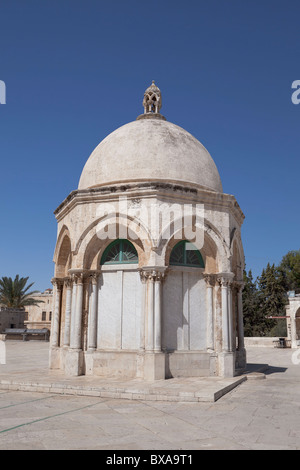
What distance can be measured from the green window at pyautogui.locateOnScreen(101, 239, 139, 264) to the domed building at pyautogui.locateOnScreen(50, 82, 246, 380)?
1.2 inches

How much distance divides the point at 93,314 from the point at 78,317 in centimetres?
Result: 43

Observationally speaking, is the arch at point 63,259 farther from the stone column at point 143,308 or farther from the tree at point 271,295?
the tree at point 271,295

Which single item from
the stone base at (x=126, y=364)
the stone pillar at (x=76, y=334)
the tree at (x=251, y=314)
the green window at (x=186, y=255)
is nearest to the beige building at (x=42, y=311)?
the tree at (x=251, y=314)

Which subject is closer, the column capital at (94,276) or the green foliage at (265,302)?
the column capital at (94,276)

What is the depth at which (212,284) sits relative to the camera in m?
11.9

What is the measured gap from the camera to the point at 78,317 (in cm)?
1141

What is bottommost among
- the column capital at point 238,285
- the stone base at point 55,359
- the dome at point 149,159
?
the stone base at point 55,359

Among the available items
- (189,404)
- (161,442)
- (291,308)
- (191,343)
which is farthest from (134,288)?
(291,308)

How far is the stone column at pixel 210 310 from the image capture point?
1148 centimetres

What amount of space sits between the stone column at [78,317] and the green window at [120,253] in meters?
0.91

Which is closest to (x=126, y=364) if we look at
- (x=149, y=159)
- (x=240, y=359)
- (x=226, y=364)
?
(x=226, y=364)

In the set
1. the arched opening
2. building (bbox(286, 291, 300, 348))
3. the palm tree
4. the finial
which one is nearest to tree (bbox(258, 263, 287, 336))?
building (bbox(286, 291, 300, 348))

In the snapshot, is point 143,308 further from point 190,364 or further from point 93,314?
point 190,364

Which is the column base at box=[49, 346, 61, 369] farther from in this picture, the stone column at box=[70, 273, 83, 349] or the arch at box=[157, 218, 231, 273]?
the arch at box=[157, 218, 231, 273]
